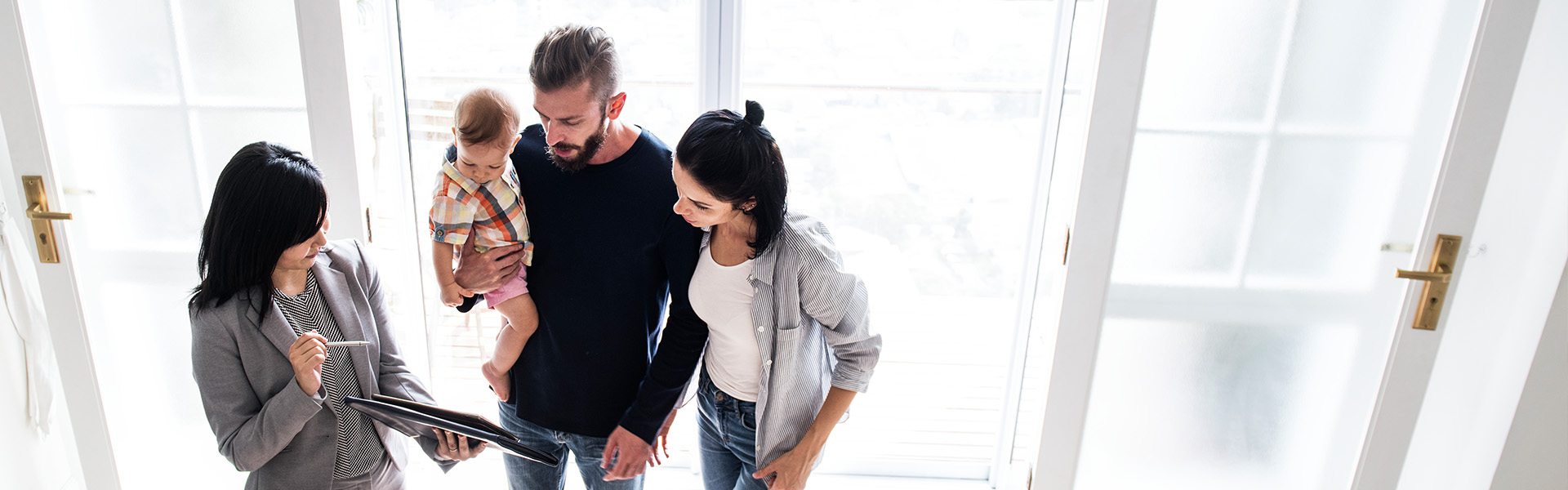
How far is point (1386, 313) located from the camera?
170 centimetres

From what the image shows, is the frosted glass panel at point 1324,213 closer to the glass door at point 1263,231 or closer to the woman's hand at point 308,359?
the glass door at point 1263,231

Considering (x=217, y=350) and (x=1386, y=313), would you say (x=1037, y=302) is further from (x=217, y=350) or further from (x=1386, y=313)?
(x=217, y=350)

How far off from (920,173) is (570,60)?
1232 millimetres

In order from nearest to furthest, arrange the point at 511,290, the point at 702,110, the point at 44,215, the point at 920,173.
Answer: the point at 511,290, the point at 44,215, the point at 702,110, the point at 920,173

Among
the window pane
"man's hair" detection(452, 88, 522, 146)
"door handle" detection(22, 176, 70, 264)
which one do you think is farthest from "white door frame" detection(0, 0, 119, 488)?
the window pane

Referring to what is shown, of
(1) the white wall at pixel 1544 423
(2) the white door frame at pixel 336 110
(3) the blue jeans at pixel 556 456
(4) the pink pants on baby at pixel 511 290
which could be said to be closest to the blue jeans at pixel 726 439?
(3) the blue jeans at pixel 556 456

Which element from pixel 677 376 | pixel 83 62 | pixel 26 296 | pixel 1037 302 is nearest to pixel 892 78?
pixel 1037 302

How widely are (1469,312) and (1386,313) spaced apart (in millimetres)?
140

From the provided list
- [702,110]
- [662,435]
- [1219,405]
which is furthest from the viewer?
[702,110]

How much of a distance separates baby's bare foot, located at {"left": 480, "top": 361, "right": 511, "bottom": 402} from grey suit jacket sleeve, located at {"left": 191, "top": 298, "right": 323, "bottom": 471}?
1.26 feet

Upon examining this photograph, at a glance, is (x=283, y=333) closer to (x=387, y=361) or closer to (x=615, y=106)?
(x=387, y=361)

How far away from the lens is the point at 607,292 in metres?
1.40

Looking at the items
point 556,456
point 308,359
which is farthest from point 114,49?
point 556,456

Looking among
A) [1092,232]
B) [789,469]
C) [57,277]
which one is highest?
[1092,232]
